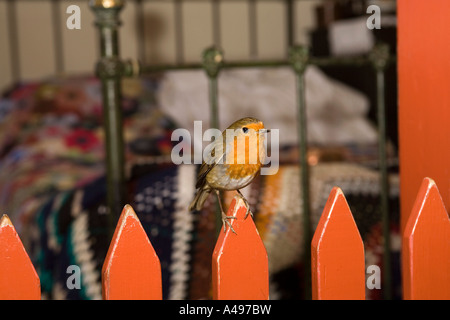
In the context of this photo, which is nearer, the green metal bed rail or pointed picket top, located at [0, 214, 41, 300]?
pointed picket top, located at [0, 214, 41, 300]

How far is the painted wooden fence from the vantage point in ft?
1.86

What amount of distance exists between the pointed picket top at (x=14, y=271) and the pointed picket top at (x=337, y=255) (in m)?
0.27

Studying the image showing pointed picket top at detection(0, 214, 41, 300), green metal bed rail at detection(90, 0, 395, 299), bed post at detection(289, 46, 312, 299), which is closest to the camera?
pointed picket top at detection(0, 214, 41, 300)

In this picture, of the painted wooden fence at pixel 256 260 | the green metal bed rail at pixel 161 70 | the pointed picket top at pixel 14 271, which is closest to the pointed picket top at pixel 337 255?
the painted wooden fence at pixel 256 260

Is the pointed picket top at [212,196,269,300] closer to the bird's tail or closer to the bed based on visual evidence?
the bird's tail

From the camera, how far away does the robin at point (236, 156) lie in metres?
0.39

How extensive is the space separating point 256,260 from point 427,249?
0.59 ft

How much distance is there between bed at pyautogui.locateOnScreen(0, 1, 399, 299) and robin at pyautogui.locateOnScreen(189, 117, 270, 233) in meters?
0.61

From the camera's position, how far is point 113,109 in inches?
43.7

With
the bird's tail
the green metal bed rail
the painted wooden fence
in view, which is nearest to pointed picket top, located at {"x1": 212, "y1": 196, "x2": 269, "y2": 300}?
the painted wooden fence

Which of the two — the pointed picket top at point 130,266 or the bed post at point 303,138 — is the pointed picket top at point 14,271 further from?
the bed post at point 303,138

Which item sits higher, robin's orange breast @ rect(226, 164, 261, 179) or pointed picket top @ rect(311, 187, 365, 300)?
robin's orange breast @ rect(226, 164, 261, 179)

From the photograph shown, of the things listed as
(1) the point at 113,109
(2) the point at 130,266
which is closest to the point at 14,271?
(2) the point at 130,266
